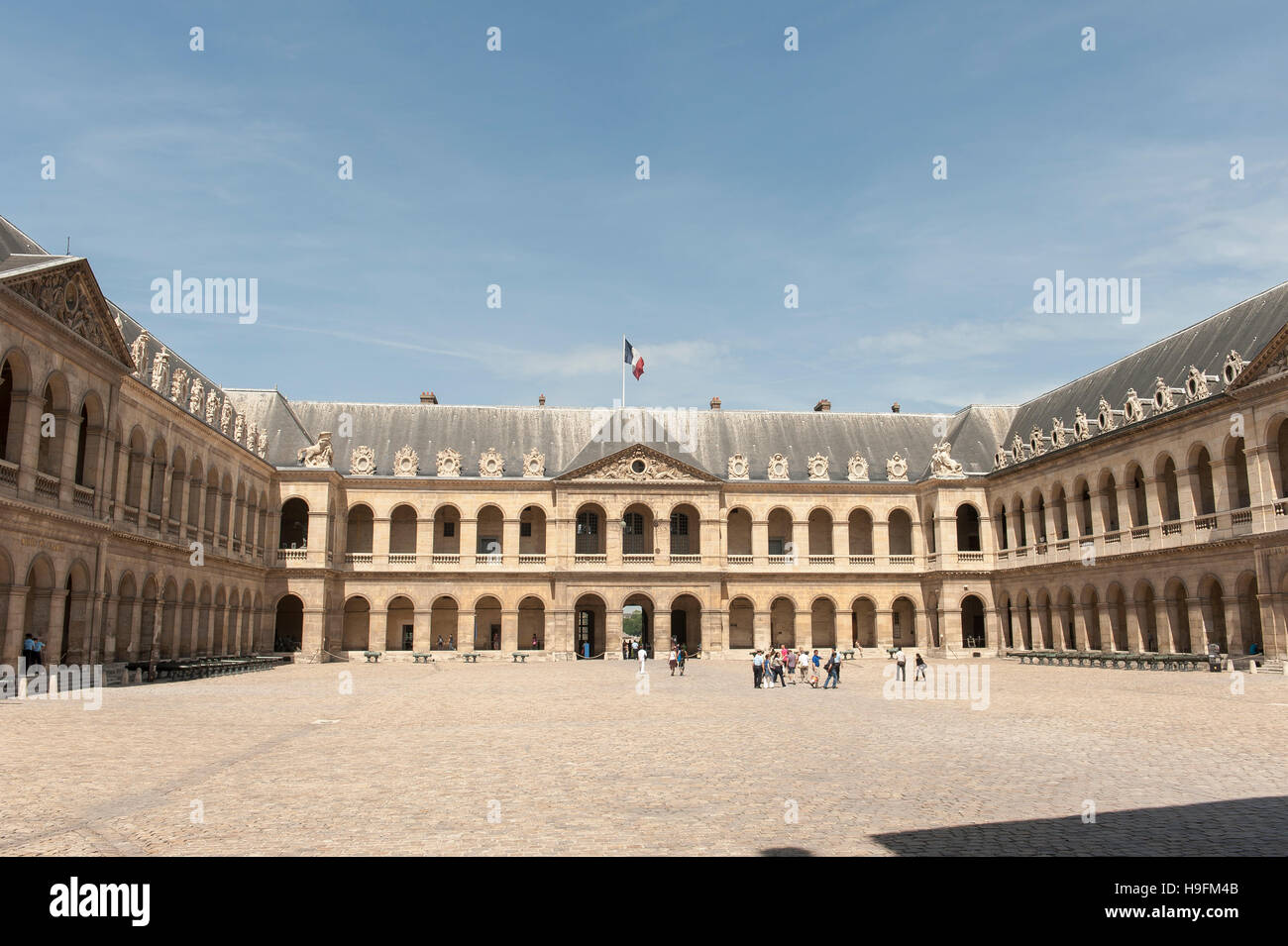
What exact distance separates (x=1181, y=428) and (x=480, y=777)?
120ft

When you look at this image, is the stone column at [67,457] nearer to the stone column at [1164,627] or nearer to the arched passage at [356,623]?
the arched passage at [356,623]

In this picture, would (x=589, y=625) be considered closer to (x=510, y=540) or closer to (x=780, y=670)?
(x=510, y=540)

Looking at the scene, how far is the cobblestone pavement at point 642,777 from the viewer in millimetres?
8539

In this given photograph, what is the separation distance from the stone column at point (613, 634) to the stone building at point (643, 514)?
0.23m

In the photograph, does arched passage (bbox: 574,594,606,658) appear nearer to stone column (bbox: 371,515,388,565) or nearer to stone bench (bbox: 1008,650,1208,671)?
stone column (bbox: 371,515,388,565)

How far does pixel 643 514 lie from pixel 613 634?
25.2 feet

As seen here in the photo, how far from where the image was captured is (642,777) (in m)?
12.1

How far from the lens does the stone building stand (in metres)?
31.8

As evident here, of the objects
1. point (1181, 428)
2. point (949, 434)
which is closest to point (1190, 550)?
point (1181, 428)

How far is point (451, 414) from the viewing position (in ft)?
198

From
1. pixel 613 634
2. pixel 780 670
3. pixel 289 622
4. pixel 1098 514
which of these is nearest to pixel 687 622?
pixel 613 634

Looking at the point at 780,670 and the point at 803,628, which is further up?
the point at 803,628

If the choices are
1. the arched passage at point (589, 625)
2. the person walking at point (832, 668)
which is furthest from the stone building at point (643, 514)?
the person walking at point (832, 668)
